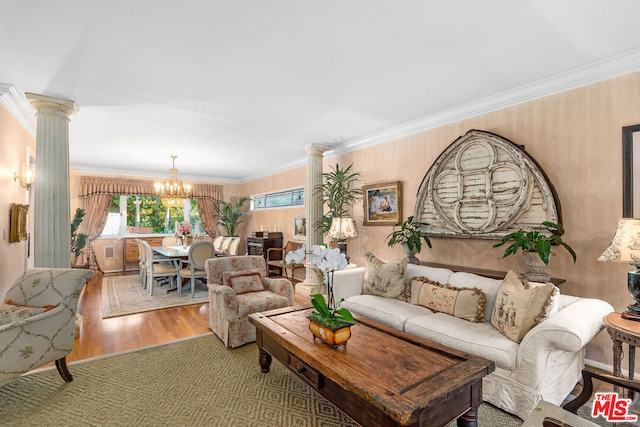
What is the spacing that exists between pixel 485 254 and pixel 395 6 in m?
2.68

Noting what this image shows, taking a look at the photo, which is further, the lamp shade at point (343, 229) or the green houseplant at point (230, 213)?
the green houseplant at point (230, 213)

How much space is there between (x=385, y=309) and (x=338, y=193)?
2380 millimetres

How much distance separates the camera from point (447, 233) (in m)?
3.65

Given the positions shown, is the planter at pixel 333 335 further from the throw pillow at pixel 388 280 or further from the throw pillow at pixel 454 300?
the throw pillow at pixel 388 280

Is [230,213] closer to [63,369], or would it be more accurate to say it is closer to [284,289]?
[284,289]

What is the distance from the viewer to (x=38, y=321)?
85.2 inches

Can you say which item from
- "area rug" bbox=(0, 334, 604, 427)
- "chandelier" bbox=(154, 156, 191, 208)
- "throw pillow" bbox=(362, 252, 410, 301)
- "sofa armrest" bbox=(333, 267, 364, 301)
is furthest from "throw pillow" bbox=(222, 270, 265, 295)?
"chandelier" bbox=(154, 156, 191, 208)

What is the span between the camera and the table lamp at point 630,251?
6.72 ft

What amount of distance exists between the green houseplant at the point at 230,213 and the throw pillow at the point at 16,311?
6322 mm

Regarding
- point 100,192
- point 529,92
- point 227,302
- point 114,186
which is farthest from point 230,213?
point 529,92

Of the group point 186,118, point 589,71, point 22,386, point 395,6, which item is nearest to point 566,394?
point 589,71

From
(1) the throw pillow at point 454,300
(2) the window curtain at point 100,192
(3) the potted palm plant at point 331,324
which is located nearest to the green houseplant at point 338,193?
(1) the throw pillow at point 454,300

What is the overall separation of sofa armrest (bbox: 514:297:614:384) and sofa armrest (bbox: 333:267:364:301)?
1782 mm

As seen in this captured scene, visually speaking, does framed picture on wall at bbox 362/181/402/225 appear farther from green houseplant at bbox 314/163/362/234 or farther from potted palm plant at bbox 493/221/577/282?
potted palm plant at bbox 493/221/577/282
